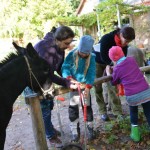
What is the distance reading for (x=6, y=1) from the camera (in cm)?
1966

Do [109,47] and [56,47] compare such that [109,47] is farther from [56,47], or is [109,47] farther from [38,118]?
[38,118]

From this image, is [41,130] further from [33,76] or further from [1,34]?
[1,34]

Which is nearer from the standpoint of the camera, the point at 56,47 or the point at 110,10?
the point at 56,47

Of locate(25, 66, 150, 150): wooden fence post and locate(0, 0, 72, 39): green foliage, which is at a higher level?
locate(0, 0, 72, 39): green foliage

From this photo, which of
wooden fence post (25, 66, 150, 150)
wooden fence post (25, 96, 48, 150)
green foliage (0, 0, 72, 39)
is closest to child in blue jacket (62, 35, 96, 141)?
wooden fence post (25, 66, 150, 150)

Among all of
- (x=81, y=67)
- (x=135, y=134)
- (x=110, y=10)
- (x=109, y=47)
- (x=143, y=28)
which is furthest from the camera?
(x=143, y=28)

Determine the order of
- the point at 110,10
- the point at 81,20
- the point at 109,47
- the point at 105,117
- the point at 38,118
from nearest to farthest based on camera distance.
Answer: the point at 38,118, the point at 109,47, the point at 105,117, the point at 110,10, the point at 81,20

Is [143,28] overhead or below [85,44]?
overhead

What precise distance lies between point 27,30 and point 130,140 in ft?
57.6

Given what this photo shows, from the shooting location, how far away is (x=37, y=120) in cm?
359

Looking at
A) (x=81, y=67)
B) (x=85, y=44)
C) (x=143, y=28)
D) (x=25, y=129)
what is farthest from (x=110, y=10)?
(x=85, y=44)

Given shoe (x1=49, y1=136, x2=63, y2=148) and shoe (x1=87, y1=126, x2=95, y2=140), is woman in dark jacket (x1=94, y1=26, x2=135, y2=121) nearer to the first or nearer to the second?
shoe (x1=87, y1=126, x2=95, y2=140)

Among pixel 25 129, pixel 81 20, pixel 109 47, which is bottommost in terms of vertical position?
pixel 25 129

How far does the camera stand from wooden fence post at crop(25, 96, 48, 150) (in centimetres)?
350
